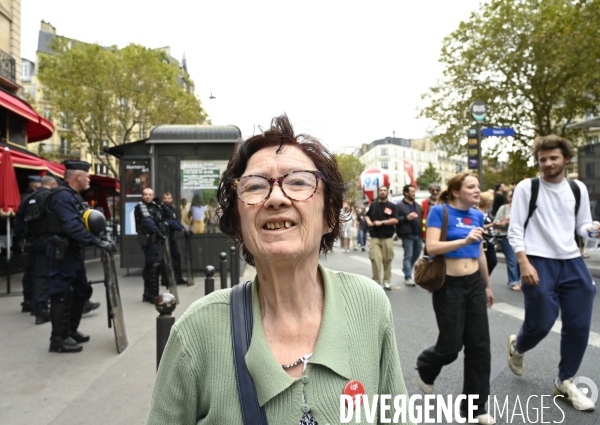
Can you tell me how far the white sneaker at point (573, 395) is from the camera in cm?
350

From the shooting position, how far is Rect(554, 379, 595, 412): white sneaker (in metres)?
3.50

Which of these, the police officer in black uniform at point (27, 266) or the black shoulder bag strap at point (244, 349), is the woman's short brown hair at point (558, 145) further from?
the police officer in black uniform at point (27, 266)

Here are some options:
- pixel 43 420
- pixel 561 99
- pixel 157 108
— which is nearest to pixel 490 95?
pixel 561 99

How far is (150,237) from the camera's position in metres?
8.23

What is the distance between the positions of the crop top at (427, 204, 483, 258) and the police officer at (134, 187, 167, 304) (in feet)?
17.9

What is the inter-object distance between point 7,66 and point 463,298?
20.8 m

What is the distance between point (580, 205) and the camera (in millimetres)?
3877

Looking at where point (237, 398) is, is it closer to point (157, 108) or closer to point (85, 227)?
point (85, 227)

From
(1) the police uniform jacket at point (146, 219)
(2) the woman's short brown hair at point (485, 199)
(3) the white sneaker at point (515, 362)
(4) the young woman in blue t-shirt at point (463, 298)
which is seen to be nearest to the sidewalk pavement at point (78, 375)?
(1) the police uniform jacket at point (146, 219)

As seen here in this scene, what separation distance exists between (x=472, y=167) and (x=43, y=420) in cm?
1341

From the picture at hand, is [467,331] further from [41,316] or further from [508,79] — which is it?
[508,79]

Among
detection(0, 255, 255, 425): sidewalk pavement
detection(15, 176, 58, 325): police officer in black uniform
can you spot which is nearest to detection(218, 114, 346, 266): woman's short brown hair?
detection(0, 255, 255, 425): sidewalk pavement

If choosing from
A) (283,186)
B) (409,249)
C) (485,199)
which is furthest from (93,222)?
(409,249)

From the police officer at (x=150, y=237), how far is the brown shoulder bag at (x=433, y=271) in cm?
538
